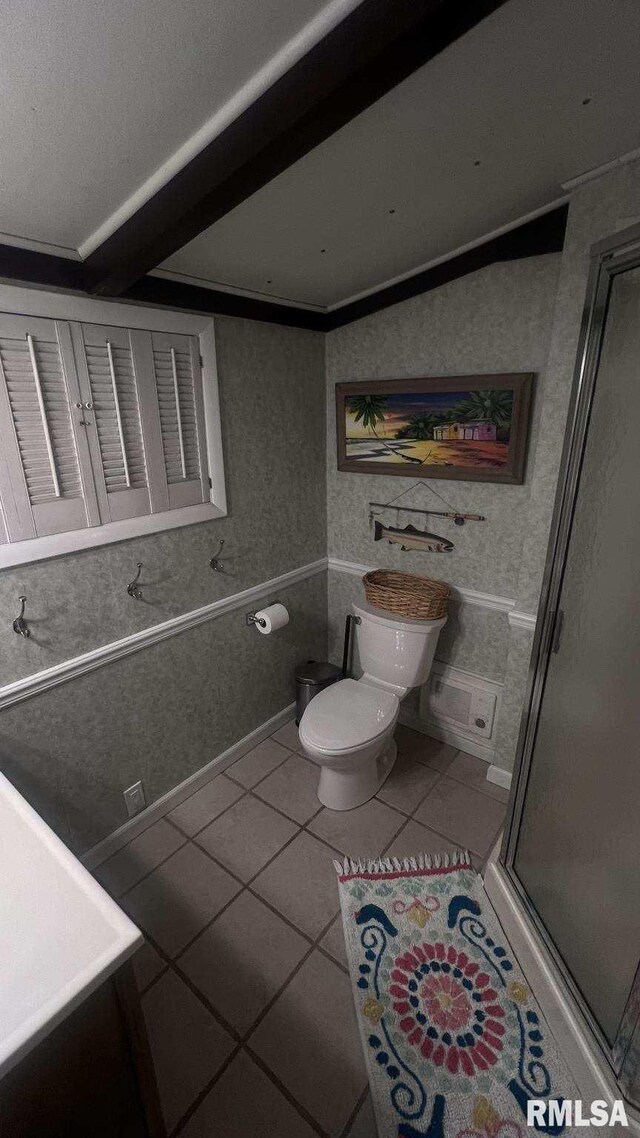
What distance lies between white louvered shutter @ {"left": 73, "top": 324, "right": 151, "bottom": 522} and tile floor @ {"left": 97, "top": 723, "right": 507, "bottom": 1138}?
1.31 m

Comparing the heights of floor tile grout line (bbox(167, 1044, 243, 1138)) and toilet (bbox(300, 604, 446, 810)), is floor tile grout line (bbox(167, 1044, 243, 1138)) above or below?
below

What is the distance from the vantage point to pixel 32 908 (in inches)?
33.9

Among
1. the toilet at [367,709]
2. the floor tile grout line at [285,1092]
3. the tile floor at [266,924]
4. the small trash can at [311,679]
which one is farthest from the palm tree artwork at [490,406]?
the floor tile grout line at [285,1092]

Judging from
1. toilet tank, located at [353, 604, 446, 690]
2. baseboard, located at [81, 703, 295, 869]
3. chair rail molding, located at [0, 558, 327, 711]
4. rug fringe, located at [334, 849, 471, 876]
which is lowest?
rug fringe, located at [334, 849, 471, 876]

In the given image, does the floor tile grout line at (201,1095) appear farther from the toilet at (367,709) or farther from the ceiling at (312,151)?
the ceiling at (312,151)

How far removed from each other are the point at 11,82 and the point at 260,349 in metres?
1.17

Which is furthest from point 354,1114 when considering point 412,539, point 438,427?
point 438,427

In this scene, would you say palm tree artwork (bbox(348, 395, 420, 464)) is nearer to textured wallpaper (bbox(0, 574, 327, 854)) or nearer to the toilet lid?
textured wallpaper (bbox(0, 574, 327, 854))

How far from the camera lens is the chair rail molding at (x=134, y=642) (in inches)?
55.1

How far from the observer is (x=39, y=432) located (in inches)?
51.4

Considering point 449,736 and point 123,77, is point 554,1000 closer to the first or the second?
point 449,736

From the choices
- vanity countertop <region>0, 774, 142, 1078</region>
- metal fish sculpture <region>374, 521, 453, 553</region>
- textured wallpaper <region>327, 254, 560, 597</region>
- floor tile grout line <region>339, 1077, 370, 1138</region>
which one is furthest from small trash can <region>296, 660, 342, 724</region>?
vanity countertop <region>0, 774, 142, 1078</region>

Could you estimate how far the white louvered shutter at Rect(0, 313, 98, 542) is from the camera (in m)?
1.23

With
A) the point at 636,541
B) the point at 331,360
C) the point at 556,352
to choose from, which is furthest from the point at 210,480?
the point at 636,541
